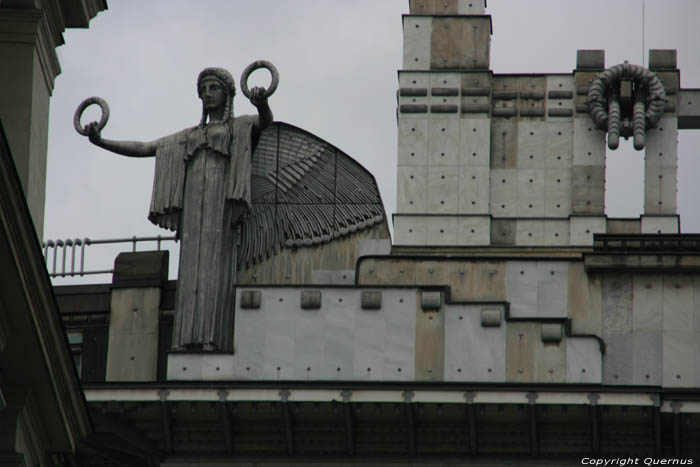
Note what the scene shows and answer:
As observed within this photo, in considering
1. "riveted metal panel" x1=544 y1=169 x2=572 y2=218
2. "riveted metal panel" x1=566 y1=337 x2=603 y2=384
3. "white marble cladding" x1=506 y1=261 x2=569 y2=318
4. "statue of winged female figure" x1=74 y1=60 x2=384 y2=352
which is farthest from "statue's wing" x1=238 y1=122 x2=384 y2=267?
"riveted metal panel" x1=566 y1=337 x2=603 y2=384

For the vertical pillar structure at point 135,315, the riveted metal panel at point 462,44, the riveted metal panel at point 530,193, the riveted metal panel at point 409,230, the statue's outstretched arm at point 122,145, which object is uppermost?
the riveted metal panel at point 462,44

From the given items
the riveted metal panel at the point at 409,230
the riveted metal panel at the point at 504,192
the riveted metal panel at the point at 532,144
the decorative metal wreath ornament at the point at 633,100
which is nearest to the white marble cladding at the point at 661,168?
the decorative metal wreath ornament at the point at 633,100

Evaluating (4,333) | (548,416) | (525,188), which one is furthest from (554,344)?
(4,333)

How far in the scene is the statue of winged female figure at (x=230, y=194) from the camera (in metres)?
48.2

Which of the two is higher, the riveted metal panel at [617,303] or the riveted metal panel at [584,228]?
the riveted metal panel at [584,228]

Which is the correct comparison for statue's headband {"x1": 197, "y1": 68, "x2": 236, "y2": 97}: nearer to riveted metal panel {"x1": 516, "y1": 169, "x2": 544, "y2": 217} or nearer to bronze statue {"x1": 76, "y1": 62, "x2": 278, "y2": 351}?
Result: bronze statue {"x1": 76, "y1": 62, "x2": 278, "y2": 351}

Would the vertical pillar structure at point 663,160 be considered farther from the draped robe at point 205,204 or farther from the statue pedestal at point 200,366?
the statue pedestal at point 200,366

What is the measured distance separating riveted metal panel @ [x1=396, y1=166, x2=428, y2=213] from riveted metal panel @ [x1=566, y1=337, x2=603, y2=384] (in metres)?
5.68

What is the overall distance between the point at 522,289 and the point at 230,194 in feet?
18.7

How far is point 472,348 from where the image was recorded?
46.5 m

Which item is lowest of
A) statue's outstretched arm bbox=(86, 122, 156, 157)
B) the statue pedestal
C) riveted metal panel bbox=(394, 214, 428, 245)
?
the statue pedestal

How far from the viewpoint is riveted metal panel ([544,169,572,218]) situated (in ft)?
167

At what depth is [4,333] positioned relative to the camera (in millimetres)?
30578

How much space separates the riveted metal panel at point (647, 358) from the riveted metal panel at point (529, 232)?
393cm
